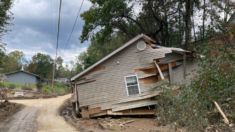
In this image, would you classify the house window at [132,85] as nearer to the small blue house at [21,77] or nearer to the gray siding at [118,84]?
the gray siding at [118,84]

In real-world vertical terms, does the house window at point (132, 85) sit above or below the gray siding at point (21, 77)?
below

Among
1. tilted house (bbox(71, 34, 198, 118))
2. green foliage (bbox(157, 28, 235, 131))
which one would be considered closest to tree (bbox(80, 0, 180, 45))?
tilted house (bbox(71, 34, 198, 118))

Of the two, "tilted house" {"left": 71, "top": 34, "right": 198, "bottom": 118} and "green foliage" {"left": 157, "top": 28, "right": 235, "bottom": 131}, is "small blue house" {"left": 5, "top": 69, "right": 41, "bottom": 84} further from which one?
"green foliage" {"left": 157, "top": 28, "right": 235, "bottom": 131}

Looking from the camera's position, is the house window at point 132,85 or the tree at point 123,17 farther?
the tree at point 123,17

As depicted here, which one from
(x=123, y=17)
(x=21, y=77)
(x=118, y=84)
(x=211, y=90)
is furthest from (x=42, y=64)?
(x=211, y=90)

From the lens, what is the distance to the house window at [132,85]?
12508 mm

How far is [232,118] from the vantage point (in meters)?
4.85

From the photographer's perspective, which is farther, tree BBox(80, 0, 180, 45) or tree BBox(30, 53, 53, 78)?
tree BBox(30, 53, 53, 78)

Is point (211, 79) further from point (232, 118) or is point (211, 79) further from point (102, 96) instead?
point (102, 96)

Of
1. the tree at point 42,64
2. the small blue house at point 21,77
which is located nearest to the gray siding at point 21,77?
the small blue house at point 21,77

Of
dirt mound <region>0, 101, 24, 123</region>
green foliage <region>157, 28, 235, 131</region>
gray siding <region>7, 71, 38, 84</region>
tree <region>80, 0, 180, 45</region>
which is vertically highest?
tree <region>80, 0, 180, 45</region>

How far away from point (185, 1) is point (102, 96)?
11979 millimetres

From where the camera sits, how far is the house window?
12.5m

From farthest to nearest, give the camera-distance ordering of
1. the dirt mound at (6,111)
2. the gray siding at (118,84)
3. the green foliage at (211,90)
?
the gray siding at (118,84), the dirt mound at (6,111), the green foliage at (211,90)
